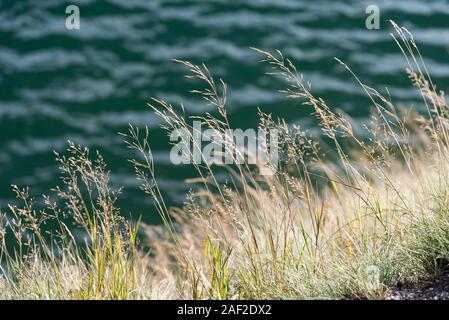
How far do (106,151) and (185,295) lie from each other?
5.48m

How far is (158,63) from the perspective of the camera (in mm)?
10539

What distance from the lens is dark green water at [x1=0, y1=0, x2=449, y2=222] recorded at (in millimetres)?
9109

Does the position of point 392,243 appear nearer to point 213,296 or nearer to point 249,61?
point 213,296

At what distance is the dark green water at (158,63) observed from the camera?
9.11m

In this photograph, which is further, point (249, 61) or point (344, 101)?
point (249, 61)

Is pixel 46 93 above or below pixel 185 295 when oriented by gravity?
above

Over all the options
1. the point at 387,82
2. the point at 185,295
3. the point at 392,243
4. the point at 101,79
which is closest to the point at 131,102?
the point at 101,79

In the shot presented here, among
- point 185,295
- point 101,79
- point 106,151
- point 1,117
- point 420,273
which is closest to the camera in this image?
point 420,273

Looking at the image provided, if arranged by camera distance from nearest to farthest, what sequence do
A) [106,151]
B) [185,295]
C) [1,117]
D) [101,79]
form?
[185,295] → [106,151] → [1,117] → [101,79]

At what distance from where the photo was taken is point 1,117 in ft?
31.6

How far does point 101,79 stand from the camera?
33.6ft

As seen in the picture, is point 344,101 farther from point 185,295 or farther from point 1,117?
point 185,295

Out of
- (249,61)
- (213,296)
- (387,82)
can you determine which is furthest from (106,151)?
(213,296)
